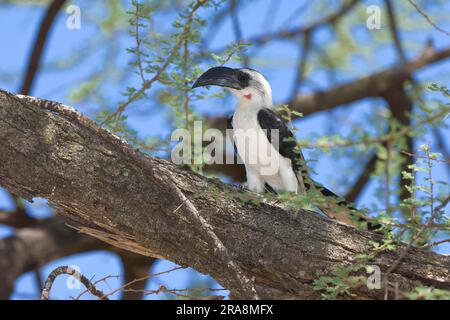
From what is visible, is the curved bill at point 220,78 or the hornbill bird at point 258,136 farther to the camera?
the hornbill bird at point 258,136

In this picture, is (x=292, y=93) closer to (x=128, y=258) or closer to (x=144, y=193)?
(x=128, y=258)

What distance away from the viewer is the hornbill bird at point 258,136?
13.6 feet

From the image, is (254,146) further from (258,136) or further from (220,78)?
(220,78)

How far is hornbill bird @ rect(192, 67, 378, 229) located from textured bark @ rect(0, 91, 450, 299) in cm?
88

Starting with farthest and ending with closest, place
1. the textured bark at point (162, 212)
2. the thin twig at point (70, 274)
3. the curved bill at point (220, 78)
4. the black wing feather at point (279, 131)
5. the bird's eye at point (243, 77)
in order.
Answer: the bird's eye at point (243, 77) < the black wing feather at point (279, 131) < the curved bill at point (220, 78) < the textured bark at point (162, 212) < the thin twig at point (70, 274)

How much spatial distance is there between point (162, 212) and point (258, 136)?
4.06 feet

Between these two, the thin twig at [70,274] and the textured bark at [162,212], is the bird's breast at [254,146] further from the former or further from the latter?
A: the thin twig at [70,274]

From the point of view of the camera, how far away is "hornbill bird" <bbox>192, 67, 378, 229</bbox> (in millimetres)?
4148

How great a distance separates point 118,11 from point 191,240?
11.8 ft

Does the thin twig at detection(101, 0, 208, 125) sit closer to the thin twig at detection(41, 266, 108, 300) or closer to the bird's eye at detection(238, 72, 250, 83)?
the thin twig at detection(41, 266, 108, 300)

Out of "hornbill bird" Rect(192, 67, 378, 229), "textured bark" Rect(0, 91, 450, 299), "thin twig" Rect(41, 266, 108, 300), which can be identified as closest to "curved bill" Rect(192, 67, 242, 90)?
"hornbill bird" Rect(192, 67, 378, 229)

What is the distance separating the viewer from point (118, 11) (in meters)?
6.24

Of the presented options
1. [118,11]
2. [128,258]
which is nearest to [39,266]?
[128,258]

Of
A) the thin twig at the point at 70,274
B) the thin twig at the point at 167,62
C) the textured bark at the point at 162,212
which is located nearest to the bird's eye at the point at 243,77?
the thin twig at the point at 167,62
